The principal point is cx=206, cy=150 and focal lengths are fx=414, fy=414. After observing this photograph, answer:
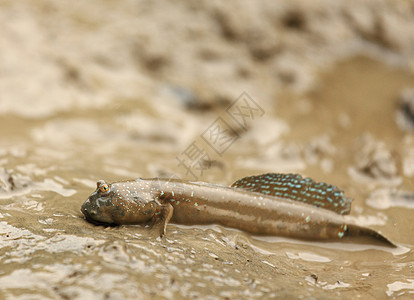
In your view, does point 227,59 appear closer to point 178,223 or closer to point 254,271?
point 178,223

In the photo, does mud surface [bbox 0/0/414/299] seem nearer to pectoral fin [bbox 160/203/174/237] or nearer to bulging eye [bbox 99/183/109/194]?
pectoral fin [bbox 160/203/174/237]

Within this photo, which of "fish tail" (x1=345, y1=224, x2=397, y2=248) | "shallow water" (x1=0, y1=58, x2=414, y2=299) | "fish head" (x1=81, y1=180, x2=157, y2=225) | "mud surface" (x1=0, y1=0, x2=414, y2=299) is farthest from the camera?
"fish tail" (x1=345, y1=224, x2=397, y2=248)

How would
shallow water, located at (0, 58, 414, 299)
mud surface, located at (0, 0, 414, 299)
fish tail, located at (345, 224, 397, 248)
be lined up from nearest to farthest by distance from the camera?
shallow water, located at (0, 58, 414, 299), mud surface, located at (0, 0, 414, 299), fish tail, located at (345, 224, 397, 248)

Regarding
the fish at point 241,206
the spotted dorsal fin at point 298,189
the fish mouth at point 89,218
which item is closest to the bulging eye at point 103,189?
the fish at point 241,206

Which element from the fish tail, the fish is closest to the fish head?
the fish

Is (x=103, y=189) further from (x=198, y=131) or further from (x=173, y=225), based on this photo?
(x=198, y=131)

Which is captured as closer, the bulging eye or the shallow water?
the shallow water
